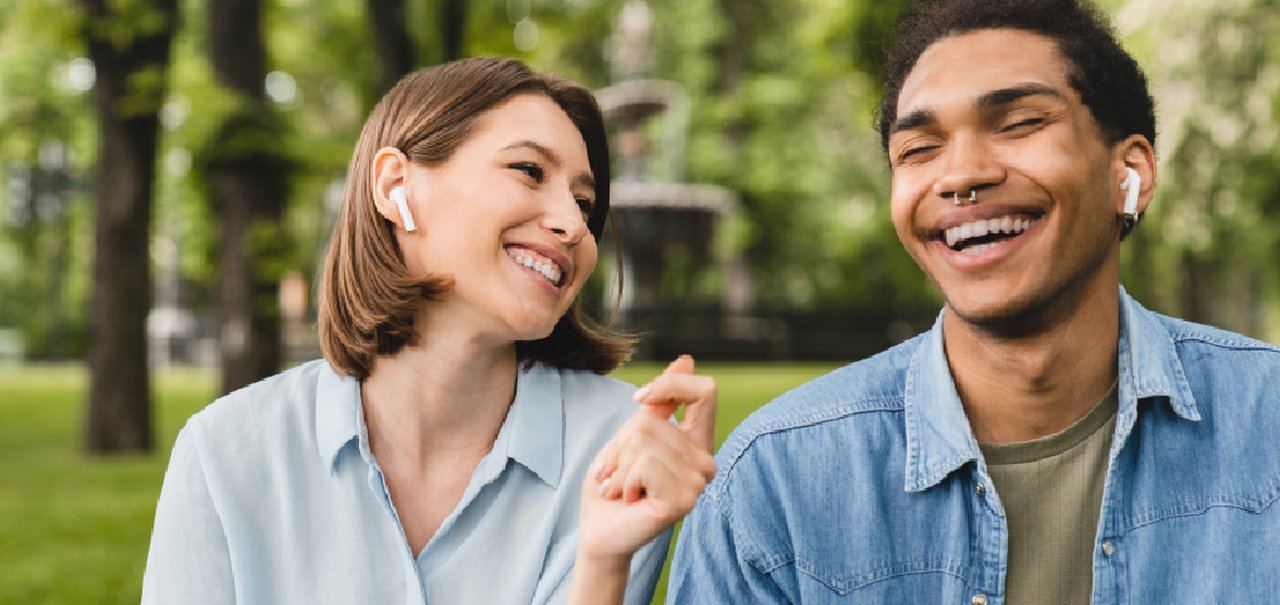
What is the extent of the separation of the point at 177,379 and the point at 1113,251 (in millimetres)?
25935

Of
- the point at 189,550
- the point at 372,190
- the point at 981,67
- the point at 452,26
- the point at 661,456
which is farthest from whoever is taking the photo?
the point at 452,26

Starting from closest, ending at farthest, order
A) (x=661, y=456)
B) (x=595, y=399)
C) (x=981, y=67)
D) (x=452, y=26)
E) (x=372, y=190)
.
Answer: (x=661, y=456) → (x=981, y=67) → (x=372, y=190) → (x=595, y=399) → (x=452, y=26)

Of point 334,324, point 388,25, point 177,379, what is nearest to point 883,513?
point 334,324

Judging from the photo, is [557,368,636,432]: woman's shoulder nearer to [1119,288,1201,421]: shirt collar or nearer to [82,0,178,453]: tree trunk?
[1119,288,1201,421]: shirt collar

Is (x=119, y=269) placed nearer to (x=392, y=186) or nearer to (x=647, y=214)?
(x=392, y=186)

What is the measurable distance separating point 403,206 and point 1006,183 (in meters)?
1.28

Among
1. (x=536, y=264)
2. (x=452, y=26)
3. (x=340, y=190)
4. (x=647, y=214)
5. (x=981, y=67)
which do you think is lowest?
(x=536, y=264)

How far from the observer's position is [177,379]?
87.6ft

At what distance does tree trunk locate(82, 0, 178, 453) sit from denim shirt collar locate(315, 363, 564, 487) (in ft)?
32.8

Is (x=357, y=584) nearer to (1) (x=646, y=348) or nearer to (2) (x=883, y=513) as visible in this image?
(2) (x=883, y=513)

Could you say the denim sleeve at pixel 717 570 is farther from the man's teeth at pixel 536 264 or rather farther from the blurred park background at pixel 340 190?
the blurred park background at pixel 340 190

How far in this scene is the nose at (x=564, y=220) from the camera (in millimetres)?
2863

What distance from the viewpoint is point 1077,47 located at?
2.94 m

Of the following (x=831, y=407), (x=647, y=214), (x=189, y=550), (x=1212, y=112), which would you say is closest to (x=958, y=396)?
(x=831, y=407)
